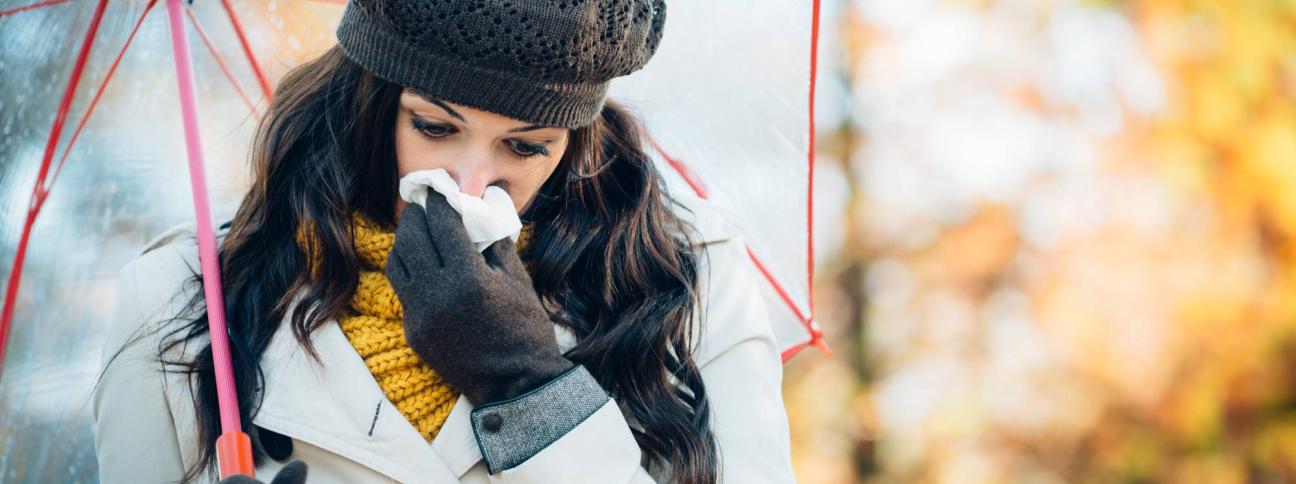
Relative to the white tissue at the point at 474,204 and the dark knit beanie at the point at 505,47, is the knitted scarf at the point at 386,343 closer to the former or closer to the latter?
the white tissue at the point at 474,204

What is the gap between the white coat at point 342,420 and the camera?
175 centimetres

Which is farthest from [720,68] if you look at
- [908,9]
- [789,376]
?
[789,376]

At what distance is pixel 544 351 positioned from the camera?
5.68ft

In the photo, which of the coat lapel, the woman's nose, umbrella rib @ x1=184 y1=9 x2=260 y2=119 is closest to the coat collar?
the coat lapel

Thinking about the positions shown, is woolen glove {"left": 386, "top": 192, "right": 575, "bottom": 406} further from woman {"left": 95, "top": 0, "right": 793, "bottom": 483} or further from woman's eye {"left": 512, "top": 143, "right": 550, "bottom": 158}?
woman's eye {"left": 512, "top": 143, "right": 550, "bottom": 158}

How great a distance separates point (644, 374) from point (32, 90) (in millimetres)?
1021

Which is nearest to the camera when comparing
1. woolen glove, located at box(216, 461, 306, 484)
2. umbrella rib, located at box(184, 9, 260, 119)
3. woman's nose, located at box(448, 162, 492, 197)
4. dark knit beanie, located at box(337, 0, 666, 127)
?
woolen glove, located at box(216, 461, 306, 484)

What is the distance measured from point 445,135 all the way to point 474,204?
0.42 feet

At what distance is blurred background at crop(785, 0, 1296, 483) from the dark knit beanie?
206 inches

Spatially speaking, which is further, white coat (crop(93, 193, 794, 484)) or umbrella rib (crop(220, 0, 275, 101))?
umbrella rib (crop(220, 0, 275, 101))

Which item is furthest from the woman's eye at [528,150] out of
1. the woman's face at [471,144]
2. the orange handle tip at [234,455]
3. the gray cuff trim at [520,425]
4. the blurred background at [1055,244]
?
the blurred background at [1055,244]

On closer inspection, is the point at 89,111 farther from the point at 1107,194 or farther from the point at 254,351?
the point at 1107,194

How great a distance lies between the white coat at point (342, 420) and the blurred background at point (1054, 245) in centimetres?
474

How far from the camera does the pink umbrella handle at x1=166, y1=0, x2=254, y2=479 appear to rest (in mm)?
1597
